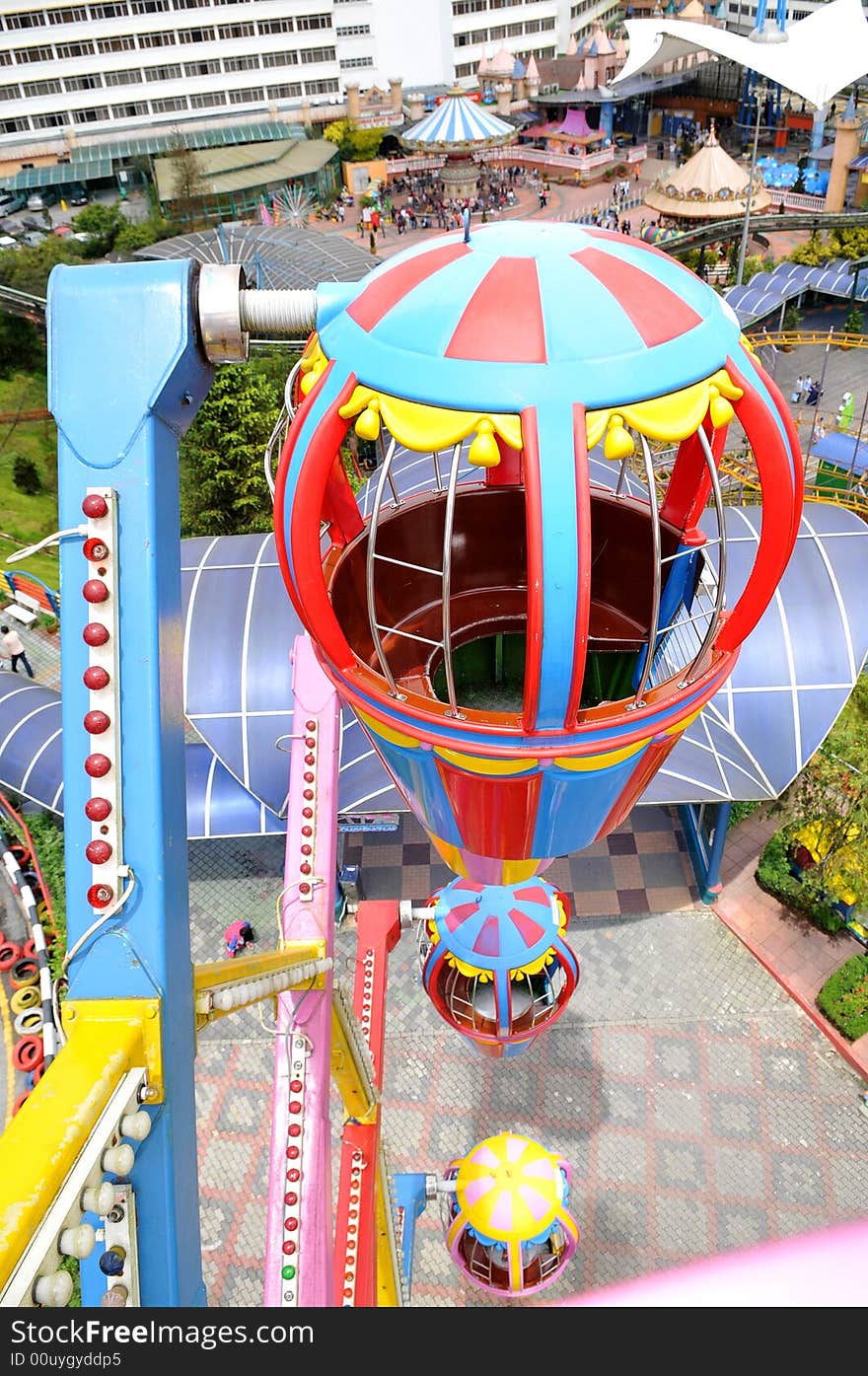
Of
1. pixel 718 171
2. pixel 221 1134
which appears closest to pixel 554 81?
pixel 718 171

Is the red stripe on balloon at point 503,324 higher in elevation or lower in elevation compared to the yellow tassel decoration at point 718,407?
higher

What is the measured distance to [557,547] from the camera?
547cm

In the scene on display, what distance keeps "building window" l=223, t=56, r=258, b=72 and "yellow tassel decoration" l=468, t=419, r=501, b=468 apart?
233 ft

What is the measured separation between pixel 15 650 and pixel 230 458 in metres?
7.56

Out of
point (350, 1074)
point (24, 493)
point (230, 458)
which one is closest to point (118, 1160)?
point (350, 1074)

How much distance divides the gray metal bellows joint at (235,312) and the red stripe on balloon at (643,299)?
183cm

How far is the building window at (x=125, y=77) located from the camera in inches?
2437

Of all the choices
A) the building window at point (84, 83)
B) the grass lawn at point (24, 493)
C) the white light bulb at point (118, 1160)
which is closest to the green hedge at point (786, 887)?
the white light bulb at point (118, 1160)

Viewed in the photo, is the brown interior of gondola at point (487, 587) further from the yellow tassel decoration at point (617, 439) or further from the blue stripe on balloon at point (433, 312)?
the yellow tassel decoration at point (617, 439)

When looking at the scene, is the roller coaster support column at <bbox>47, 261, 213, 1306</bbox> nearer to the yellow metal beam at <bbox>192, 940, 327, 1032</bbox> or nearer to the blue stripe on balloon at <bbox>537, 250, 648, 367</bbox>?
the yellow metal beam at <bbox>192, 940, 327, 1032</bbox>

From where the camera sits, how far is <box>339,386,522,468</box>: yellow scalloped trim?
5406mm

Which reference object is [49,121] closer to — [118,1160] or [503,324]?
[503,324]

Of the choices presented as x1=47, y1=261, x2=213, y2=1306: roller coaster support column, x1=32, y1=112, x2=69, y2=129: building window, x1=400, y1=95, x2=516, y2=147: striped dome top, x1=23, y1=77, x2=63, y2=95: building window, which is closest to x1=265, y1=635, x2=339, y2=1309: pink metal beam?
x1=47, y1=261, x2=213, y2=1306: roller coaster support column

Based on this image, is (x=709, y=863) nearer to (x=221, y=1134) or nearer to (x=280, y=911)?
(x=221, y=1134)
